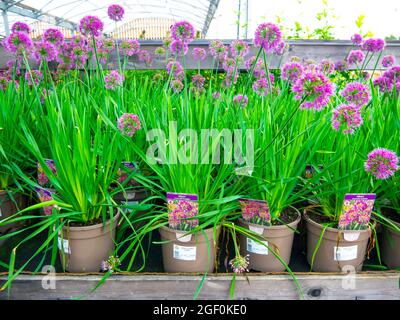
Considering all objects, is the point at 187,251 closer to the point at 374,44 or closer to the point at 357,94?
the point at 357,94

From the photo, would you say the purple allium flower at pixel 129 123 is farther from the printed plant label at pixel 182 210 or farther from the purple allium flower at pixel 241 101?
the purple allium flower at pixel 241 101

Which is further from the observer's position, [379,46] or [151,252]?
[379,46]

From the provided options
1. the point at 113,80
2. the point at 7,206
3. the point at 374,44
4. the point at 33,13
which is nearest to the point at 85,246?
the point at 7,206

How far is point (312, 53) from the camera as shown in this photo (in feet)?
7.97

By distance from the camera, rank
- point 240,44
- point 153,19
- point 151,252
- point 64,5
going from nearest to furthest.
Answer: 1. point 151,252
2. point 240,44
3. point 64,5
4. point 153,19

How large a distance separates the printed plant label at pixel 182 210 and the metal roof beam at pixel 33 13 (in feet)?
39.4

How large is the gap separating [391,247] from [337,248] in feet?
0.69

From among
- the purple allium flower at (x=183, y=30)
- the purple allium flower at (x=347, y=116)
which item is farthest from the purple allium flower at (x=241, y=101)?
the purple allium flower at (x=347, y=116)

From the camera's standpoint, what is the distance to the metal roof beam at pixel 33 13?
1075 centimetres

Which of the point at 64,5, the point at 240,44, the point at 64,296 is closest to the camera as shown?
the point at 64,296

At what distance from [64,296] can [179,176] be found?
48 centimetres

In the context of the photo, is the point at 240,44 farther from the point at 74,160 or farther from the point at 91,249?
the point at 91,249
